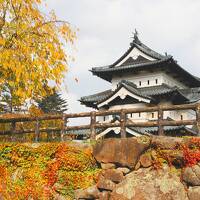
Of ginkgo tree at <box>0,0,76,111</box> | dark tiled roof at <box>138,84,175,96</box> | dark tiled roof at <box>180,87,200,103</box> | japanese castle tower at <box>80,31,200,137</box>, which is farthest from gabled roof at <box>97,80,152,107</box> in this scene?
ginkgo tree at <box>0,0,76,111</box>

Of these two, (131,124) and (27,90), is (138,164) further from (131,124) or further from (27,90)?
(27,90)

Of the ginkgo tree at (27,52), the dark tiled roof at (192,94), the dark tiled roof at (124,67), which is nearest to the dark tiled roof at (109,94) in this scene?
the dark tiled roof at (124,67)

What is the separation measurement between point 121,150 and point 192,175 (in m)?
2.31

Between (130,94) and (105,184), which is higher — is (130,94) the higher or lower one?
the higher one

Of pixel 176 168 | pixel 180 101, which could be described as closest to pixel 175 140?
pixel 176 168

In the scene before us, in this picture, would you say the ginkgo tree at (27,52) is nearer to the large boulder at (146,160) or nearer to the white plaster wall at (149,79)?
the large boulder at (146,160)

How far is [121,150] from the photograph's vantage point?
11828 millimetres

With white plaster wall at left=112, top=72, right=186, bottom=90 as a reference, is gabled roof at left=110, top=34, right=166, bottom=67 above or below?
above

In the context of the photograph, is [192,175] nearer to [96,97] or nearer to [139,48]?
[96,97]

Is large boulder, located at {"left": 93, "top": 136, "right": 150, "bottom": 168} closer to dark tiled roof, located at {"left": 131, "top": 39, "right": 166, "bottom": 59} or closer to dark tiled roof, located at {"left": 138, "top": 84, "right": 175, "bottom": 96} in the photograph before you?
dark tiled roof, located at {"left": 138, "top": 84, "right": 175, "bottom": 96}

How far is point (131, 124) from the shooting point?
486 inches

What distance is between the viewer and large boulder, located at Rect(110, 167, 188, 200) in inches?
423

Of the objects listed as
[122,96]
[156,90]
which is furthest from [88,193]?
[156,90]

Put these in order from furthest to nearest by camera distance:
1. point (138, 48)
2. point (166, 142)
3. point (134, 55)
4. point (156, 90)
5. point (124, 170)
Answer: point (134, 55)
point (138, 48)
point (156, 90)
point (124, 170)
point (166, 142)
